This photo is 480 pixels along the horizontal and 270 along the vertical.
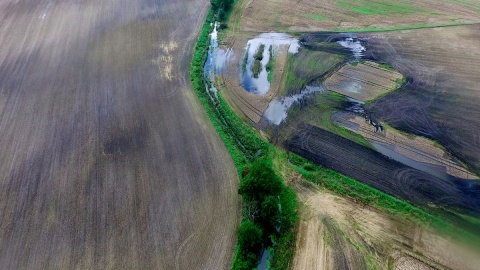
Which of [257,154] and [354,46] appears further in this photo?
[354,46]

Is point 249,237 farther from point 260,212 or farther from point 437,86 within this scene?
point 437,86

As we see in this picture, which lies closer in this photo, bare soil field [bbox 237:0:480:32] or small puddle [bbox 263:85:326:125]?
small puddle [bbox 263:85:326:125]

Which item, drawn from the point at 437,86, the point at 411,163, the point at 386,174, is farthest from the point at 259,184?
the point at 437,86

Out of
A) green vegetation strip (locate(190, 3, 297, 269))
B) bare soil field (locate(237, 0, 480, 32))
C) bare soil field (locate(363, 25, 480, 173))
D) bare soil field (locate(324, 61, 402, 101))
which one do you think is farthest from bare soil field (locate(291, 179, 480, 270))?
Answer: bare soil field (locate(237, 0, 480, 32))

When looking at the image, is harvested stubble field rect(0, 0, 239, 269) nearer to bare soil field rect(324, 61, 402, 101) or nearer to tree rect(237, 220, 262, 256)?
tree rect(237, 220, 262, 256)

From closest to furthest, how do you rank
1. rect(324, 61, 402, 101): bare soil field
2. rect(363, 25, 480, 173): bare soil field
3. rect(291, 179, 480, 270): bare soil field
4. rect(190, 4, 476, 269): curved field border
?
rect(291, 179, 480, 270): bare soil field < rect(190, 4, 476, 269): curved field border < rect(363, 25, 480, 173): bare soil field < rect(324, 61, 402, 101): bare soil field

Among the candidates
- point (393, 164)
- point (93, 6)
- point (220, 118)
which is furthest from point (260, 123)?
point (93, 6)

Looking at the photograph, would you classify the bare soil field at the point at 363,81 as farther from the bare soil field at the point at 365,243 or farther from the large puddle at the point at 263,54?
the bare soil field at the point at 365,243
